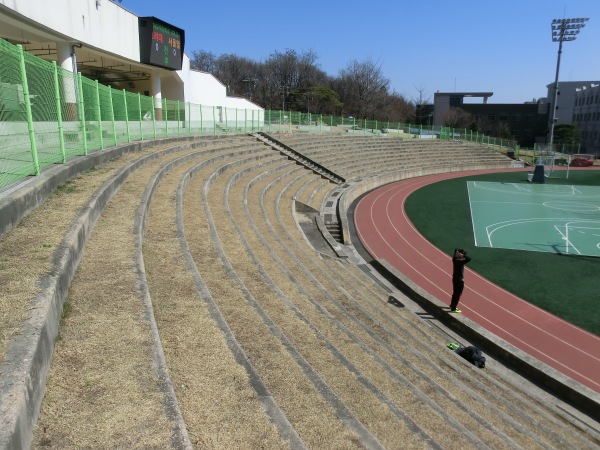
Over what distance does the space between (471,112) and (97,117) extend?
76347 mm

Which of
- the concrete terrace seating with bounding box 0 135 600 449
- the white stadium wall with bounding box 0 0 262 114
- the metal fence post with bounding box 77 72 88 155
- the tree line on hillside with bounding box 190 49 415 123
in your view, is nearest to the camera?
the concrete terrace seating with bounding box 0 135 600 449

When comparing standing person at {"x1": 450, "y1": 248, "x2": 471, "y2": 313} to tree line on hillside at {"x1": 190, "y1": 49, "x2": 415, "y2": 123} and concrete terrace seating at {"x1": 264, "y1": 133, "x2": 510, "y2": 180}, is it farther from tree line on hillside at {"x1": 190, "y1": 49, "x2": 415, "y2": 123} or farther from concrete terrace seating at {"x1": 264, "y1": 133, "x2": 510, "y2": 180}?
tree line on hillside at {"x1": 190, "y1": 49, "x2": 415, "y2": 123}

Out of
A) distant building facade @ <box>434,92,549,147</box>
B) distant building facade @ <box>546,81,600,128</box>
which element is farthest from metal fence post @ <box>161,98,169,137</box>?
distant building facade @ <box>546,81,600,128</box>

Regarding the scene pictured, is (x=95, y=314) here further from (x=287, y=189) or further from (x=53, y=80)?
(x=287, y=189)

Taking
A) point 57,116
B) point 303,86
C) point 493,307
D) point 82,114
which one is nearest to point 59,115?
point 57,116

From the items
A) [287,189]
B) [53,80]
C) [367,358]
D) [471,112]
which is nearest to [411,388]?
[367,358]

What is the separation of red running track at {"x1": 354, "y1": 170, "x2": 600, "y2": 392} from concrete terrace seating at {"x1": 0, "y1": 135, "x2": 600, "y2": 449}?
5.97ft

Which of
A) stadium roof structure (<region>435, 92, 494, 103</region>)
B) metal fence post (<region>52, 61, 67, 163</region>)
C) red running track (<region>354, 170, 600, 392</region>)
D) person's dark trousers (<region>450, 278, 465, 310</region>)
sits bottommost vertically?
red running track (<region>354, 170, 600, 392</region>)

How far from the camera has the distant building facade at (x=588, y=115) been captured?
7369 cm

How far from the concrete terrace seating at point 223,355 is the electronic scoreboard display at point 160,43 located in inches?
662

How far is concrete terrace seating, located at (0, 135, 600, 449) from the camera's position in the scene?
128 inches

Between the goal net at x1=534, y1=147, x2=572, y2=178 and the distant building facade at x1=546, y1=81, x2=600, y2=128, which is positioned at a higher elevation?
the distant building facade at x1=546, y1=81, x2=600, y2=128

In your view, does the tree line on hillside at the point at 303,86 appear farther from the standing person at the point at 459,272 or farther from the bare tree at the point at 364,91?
the standing person at the point at 459,272

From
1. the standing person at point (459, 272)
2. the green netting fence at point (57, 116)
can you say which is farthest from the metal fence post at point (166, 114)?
the standing person at point (459, 272)
